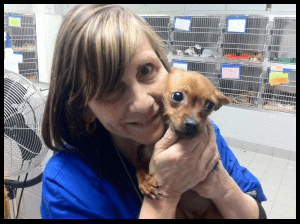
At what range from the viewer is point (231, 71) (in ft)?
8.15

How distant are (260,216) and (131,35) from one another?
383 millimetres

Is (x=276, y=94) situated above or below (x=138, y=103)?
below

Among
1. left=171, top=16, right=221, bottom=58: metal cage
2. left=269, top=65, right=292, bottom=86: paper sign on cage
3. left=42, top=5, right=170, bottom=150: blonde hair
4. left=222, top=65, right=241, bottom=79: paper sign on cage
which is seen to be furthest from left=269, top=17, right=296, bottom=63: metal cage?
left=42, top=5, right=170, bottom=150: blonde hair

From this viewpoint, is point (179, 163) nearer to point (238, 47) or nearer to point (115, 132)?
point (115, 132)

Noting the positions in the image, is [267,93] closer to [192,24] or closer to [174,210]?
[192,24]

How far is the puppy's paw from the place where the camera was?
18.8 inches

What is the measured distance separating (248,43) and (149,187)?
242 centimetres

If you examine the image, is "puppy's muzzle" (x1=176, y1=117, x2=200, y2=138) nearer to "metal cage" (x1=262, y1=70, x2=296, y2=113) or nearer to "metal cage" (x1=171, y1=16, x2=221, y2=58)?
"metal cage" (x1=262, y1=70, x2=296, y2=113)

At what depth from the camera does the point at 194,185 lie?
1.64ft

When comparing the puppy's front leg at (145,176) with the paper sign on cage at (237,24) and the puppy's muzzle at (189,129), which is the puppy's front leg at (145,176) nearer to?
the puppy's muzzle at (189,129)

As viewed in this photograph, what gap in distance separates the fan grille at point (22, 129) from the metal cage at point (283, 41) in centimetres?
210

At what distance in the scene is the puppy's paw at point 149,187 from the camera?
1.56 feet

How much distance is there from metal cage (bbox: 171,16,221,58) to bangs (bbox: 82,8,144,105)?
225 centimetres

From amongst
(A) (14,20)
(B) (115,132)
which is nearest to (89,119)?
(B) (115,132)
